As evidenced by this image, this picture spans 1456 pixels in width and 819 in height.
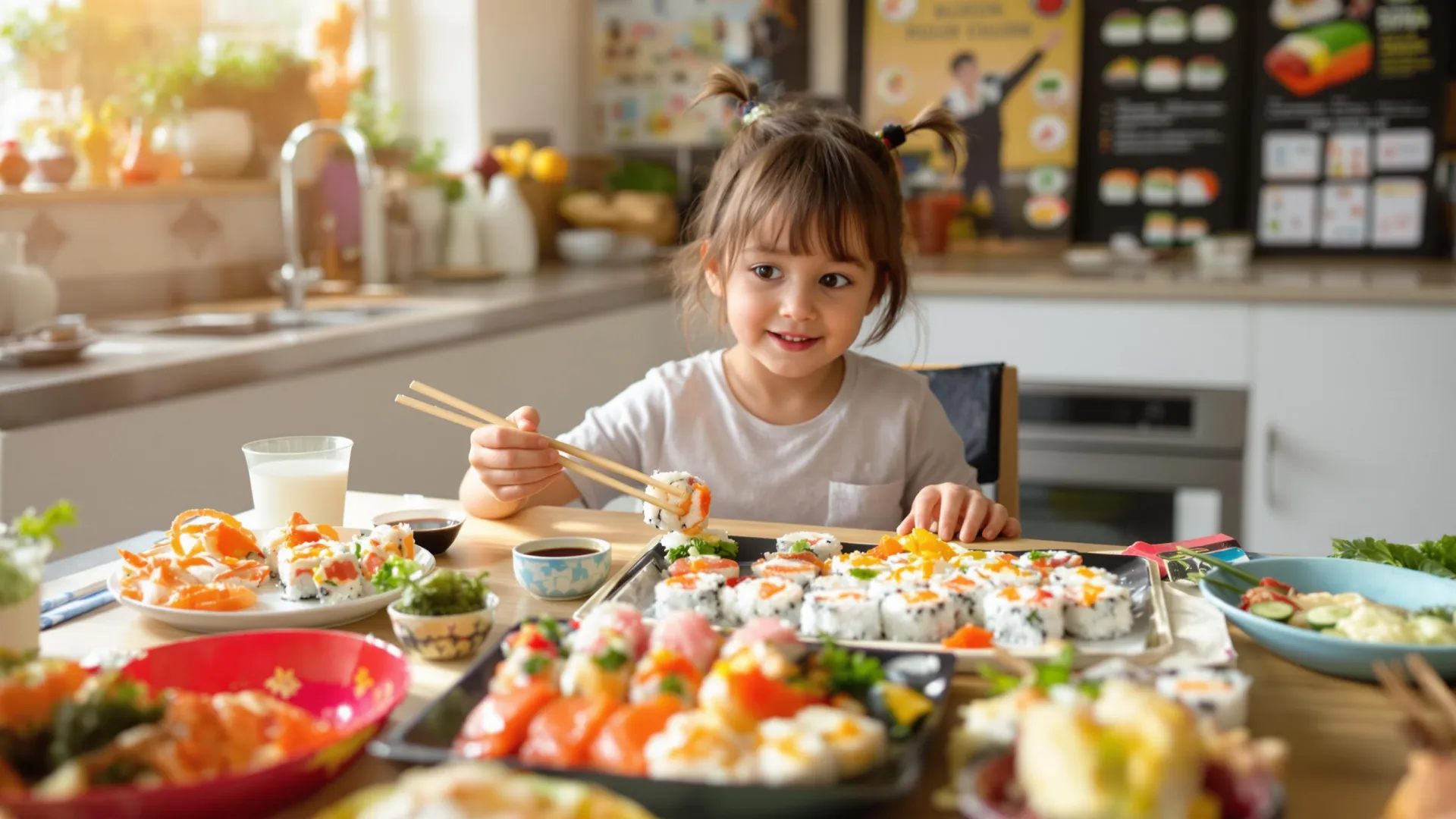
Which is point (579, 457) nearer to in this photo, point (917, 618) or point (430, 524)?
point (430, 524)

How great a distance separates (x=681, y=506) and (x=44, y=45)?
2.13 m

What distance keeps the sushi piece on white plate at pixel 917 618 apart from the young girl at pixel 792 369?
1.65 feet

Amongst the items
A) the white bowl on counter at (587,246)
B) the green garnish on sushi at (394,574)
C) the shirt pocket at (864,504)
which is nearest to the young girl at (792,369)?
the shirt pocket at (864,504)

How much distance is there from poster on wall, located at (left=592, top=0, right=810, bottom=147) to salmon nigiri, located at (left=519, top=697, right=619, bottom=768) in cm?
326

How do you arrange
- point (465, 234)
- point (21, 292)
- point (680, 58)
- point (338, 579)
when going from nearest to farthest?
point (338, 579) < point (21, 292) < point (465, 234) < point (680, 58)

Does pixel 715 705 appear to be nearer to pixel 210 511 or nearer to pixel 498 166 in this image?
pixel 210 511

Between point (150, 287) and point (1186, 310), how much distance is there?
7.74 ft

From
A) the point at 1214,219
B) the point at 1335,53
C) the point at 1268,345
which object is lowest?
the point at 1268,345

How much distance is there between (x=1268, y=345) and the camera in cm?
303

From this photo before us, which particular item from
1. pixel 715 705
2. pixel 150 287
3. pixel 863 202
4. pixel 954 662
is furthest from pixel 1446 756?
pixel 150 287

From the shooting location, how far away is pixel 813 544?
1244 mm

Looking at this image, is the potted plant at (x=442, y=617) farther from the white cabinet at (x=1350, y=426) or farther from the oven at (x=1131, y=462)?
the white cabinet at (x=1350, y=426)

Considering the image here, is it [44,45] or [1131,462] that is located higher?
[44,45]

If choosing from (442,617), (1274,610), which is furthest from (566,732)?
(1274,610)
